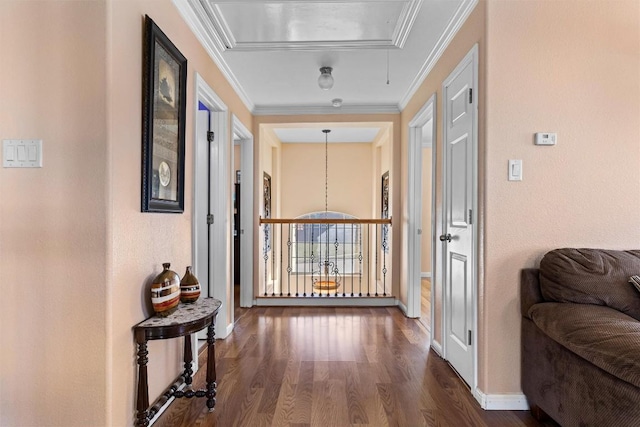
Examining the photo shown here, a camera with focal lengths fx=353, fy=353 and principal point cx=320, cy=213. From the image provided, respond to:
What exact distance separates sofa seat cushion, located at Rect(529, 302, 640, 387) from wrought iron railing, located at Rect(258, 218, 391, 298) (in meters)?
2.69

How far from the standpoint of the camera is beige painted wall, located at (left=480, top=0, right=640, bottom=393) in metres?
1.96

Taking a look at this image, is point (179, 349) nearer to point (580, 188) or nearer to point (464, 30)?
point (580, 188)

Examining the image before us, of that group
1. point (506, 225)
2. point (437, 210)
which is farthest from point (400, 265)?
point (506, 225)

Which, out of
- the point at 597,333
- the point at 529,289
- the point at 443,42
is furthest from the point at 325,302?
the point at 597,333

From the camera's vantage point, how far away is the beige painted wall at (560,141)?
1.96 metres

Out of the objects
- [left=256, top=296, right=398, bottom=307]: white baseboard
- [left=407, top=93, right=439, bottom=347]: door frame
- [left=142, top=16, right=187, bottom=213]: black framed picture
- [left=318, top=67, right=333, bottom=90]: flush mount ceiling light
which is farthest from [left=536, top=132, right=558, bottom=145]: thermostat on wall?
[left=256, top=296, right=398, bottom=307]: white baseboard

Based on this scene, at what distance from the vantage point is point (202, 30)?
241 centimetres

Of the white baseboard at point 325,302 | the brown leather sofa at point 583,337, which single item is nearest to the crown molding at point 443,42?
the brown leather sofa at point 583,337

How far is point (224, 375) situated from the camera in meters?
2.39

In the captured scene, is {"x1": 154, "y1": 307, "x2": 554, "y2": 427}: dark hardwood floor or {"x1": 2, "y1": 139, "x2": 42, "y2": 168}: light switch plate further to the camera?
{"x1": 154, "y1": 307, "x2": 554, "y2": 427}: dark hardwood floor

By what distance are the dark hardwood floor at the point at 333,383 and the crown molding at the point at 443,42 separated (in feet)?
7.63

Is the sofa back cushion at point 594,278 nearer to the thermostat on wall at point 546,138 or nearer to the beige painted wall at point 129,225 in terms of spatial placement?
the thermostat on wall at point 546,138

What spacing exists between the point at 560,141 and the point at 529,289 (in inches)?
33.0

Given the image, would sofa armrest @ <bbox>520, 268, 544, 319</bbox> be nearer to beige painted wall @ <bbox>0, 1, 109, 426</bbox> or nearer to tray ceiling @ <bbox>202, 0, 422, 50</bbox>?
tray ceiling @ <bbox>202, 0, 422, 50</bbox>
